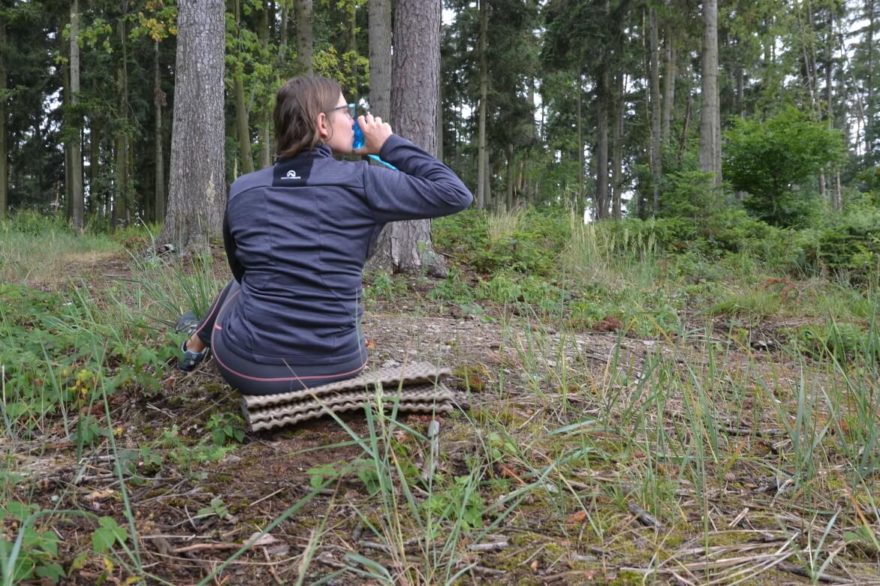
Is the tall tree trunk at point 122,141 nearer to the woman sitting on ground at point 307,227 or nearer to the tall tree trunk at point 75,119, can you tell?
the tall tree trunk at point 75,119

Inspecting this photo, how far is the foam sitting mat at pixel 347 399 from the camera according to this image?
249 centimetres

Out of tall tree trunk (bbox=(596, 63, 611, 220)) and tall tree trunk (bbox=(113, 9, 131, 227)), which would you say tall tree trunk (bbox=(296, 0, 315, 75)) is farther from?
tall tree trunk (bbox=(596, 63, 611, 220))

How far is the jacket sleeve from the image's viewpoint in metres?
2.59

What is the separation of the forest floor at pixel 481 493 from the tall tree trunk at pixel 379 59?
5.78 m

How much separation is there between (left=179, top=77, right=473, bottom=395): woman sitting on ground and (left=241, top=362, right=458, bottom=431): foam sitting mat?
5.1 inches

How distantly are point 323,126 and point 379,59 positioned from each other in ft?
19.4

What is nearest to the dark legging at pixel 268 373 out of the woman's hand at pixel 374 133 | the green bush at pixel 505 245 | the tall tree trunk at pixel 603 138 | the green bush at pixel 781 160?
the woman's hand at pixel 374 133

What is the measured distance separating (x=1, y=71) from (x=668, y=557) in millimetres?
22377

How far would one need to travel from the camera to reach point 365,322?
14.4 ft

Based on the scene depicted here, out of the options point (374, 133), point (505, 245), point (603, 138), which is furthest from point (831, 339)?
point (603, 138)

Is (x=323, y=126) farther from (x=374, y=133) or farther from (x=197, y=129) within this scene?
(x=197, y=129)

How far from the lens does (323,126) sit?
2621 mm

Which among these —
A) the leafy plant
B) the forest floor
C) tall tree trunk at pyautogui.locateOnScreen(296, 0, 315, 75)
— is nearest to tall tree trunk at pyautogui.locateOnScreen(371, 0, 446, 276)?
the forest floor

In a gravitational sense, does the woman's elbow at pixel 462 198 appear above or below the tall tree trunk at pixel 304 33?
below
